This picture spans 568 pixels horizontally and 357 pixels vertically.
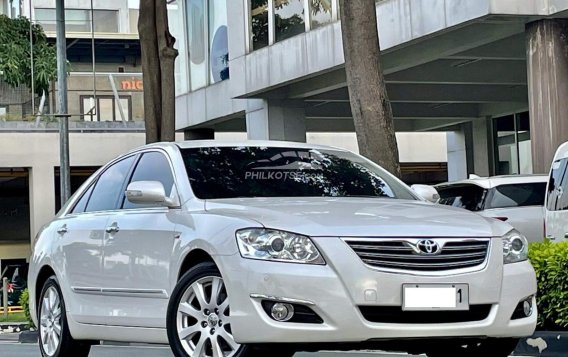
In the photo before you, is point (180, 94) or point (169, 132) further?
point (180, 94)

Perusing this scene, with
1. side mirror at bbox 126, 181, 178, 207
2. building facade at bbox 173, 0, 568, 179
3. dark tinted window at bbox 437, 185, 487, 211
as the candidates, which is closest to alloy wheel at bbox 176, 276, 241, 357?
side mirror at bbox 126, 181, 178, 207

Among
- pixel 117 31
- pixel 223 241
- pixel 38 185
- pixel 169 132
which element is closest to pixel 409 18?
pixel 169 132

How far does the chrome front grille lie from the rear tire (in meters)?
0.60

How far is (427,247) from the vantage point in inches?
268

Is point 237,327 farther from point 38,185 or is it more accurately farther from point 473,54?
point 38,185

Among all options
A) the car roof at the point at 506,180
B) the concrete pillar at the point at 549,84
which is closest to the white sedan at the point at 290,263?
the car roof at the point at 506,180

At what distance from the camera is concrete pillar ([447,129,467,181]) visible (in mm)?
34719

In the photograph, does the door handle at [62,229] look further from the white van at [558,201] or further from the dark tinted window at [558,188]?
the dark tinted window at [558,188]

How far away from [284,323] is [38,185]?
33.8 m

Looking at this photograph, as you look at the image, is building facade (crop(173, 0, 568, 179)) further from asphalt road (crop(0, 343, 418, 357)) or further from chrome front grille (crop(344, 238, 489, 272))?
chrome front grille (crop(344, 238, 489, 272))

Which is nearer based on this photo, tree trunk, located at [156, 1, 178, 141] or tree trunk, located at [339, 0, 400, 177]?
tree trunk, located at [339, 0, 400, 177]

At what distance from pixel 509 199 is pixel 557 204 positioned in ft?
6.51

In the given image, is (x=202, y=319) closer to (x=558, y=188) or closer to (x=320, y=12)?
(x=558, y=188)

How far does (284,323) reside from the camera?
21.8ft
